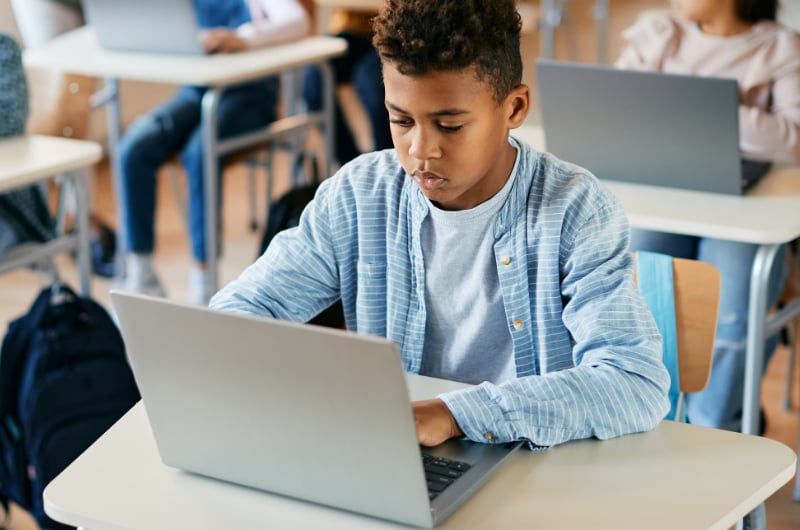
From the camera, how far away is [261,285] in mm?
1414

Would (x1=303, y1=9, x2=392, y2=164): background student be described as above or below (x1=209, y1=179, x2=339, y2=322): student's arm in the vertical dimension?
below

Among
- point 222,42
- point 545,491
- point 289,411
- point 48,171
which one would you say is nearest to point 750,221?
point 545,491

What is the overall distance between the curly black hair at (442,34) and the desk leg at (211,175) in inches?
66.0

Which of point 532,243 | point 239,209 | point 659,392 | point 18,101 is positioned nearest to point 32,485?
point 18,101

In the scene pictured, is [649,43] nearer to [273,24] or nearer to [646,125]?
[646,125]

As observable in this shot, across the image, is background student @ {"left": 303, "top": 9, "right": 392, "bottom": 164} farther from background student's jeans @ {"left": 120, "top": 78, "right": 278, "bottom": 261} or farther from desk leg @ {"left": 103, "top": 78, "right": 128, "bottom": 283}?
desk leg @ {"left": 103, "top": 78, "right": 128, "bottom": 283}

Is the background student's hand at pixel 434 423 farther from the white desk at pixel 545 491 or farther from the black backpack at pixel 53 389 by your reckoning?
the black backpack at pixel 53 389

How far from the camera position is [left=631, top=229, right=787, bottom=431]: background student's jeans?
2174 mm

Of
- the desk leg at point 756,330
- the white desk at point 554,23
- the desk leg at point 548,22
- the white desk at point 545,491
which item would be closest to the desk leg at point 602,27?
the white desk at point 554,23

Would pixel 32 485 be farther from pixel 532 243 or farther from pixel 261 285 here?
pixel 532 243

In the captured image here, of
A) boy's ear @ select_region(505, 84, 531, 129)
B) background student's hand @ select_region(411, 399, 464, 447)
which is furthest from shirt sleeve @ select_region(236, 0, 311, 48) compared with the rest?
background student's hand @ select_region(411, 399, 464, 447)

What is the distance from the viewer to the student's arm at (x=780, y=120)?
226 cm

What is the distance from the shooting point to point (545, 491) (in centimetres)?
111

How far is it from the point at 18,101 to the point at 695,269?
1.55 metres
